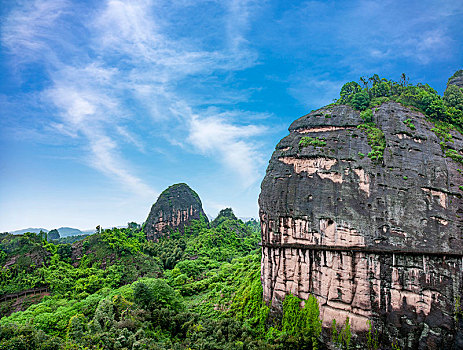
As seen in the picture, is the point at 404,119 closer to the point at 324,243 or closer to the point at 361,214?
the point at 361,214

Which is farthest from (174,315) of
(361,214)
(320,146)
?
(320,146)

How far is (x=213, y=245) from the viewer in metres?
46.0

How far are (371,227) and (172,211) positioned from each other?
137 ft

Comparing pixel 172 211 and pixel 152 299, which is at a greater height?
pixel 172 211

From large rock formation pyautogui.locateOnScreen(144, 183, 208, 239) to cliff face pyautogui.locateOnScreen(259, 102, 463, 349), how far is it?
34437 mm

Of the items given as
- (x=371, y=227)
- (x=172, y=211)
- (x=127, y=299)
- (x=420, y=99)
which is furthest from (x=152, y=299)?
(x=172, y=211)

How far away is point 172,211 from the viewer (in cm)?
5241

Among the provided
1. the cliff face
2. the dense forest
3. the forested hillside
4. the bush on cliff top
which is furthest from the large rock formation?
the bush on cliff top

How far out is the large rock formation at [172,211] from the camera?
5069cm

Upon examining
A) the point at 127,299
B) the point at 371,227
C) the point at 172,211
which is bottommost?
the point at 127,299

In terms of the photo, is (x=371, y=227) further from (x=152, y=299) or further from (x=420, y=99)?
(x=152, y=299)

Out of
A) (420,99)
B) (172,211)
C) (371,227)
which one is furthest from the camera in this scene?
(172,211)

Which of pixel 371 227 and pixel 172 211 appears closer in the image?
pixel 371 227

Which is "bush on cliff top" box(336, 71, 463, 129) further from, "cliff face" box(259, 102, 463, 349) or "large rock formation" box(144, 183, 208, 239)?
"large rock formation" box(144, 183, 208, 239)
